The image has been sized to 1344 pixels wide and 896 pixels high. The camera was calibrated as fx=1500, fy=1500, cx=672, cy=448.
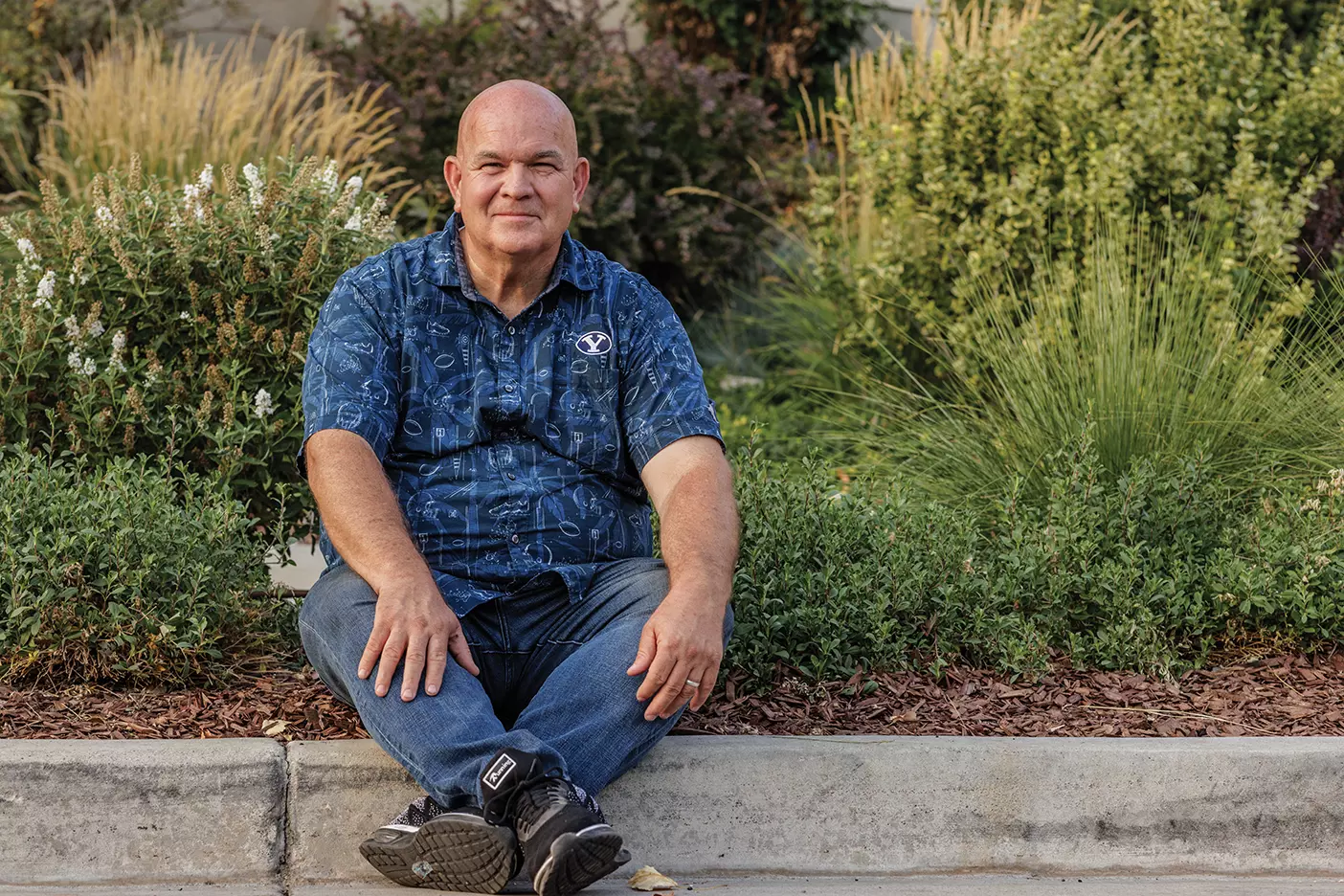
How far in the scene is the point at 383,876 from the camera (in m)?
2.96

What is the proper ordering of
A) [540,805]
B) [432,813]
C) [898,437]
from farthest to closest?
[898,437]
[432,813]
[540,805]

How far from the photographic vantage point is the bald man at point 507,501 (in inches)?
112

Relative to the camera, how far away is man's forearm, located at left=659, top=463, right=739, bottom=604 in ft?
9.90

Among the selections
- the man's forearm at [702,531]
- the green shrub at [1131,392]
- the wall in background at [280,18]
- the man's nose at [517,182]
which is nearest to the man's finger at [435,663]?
the man's forearm at [702,531]

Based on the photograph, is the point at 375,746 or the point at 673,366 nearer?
the point at 375,746

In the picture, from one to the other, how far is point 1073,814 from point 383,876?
1425 mm

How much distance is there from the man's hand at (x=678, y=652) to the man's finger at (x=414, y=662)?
394 mm

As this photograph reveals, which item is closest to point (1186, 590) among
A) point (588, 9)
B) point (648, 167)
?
point (648, 167)

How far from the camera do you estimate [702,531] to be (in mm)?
3088

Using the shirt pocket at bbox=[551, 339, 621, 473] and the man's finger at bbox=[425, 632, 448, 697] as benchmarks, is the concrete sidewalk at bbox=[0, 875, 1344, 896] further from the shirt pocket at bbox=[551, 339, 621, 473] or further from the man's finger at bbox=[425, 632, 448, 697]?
the shirt pocket at bbox=[551, 339, 621, 473]

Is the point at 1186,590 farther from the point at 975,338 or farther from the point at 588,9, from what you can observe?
the point at 588,9

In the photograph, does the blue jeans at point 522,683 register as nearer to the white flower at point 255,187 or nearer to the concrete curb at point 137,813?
the concrete curb at point 137,813

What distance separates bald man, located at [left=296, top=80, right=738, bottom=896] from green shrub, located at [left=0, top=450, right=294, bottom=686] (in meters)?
0.34

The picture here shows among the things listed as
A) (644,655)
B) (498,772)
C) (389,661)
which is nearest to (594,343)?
(644,655)
